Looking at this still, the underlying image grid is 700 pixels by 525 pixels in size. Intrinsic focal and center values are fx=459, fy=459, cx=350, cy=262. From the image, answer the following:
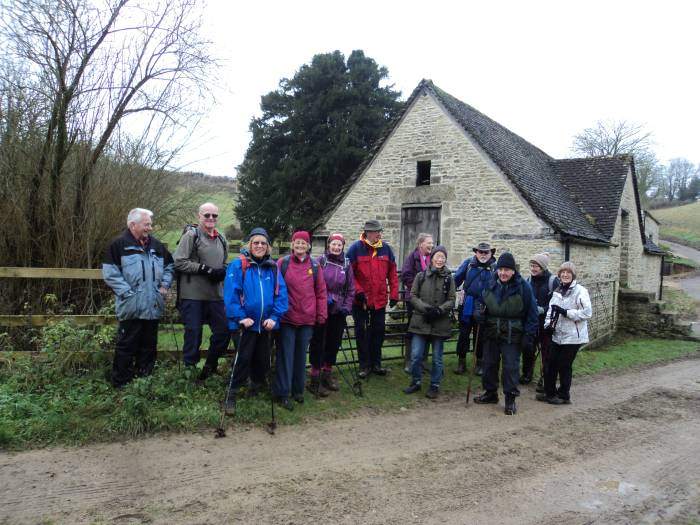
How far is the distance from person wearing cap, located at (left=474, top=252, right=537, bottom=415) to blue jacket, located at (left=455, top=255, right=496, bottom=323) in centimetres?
75

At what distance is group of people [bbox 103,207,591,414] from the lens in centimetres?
475

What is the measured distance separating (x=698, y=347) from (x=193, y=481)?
43.0 feet

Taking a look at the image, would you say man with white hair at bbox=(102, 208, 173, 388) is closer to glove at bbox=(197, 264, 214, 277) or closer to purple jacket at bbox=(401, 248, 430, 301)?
glove at bbox=(197, 264, 214, 277)

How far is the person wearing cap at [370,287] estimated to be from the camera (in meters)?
6.00

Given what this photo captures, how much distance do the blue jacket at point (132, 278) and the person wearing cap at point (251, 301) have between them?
2.57ft

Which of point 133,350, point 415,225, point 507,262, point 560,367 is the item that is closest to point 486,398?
point 560,367

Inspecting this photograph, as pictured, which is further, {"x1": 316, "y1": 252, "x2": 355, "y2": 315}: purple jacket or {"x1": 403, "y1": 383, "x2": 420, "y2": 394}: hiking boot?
{"x1": 403, "y1": 383, "x2": 420, "y2": 394}: hiking boot

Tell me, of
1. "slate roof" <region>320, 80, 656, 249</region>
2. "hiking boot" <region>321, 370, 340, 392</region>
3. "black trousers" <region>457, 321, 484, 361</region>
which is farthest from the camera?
"slate roof" <region>320, 80, 656, 249</region>

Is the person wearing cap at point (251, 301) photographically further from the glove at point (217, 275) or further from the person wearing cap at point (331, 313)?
the person wearing cap at point (331, 313)

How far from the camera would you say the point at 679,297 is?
23.5m

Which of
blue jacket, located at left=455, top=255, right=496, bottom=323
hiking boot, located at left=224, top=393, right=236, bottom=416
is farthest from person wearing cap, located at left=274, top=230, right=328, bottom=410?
blue jacket, located at left=455, top=255, right=496, bottom=323

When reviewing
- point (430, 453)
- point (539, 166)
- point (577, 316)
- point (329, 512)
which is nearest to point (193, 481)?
point (329, 512)

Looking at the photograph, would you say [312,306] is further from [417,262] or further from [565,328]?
[565,328]

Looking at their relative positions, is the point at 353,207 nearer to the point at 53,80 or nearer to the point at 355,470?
the point at 53,80
